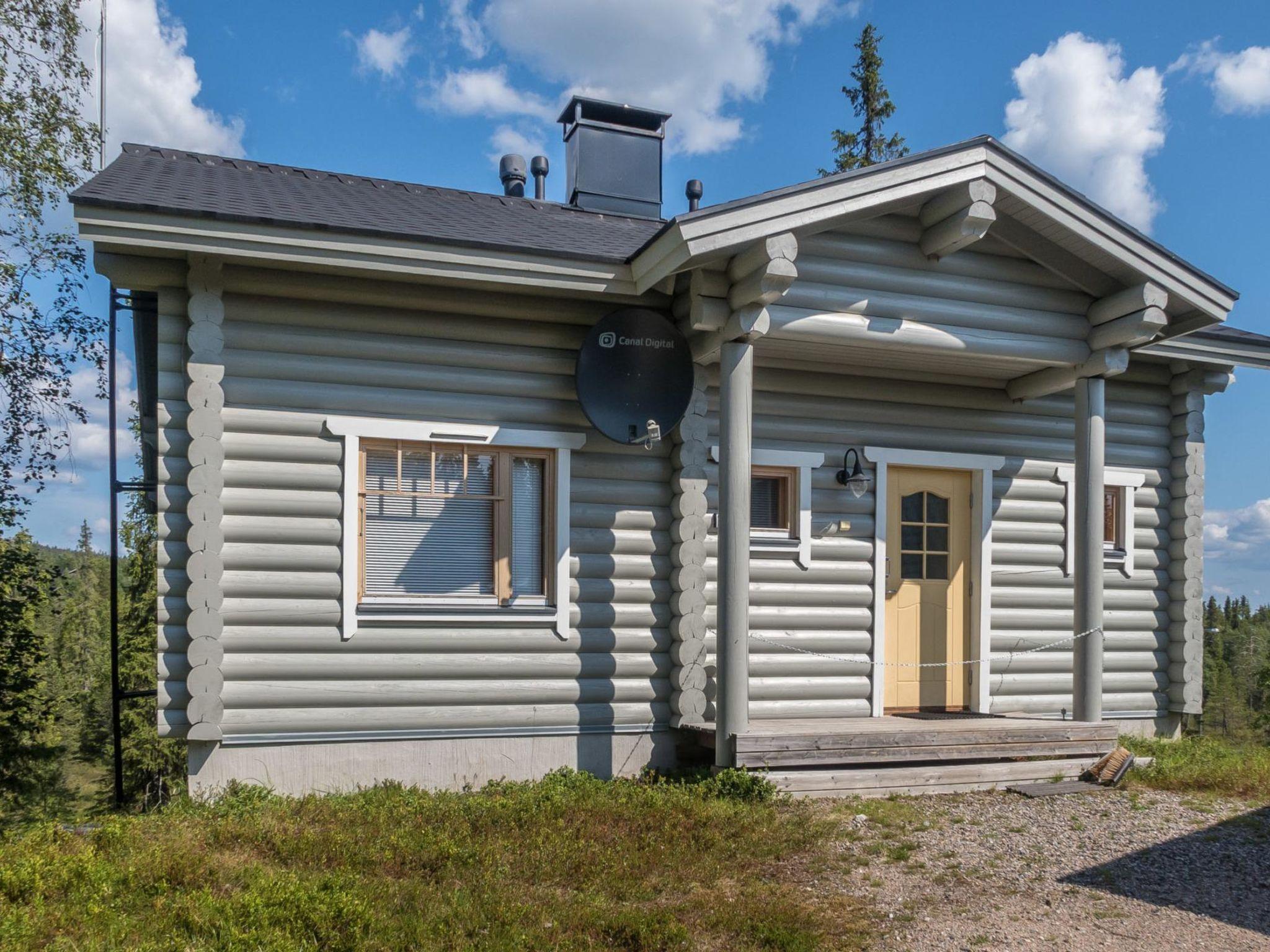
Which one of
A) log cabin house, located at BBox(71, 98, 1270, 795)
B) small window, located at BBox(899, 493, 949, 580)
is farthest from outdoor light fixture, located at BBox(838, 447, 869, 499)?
small window, located at BBox(899, 493, 949, 580)

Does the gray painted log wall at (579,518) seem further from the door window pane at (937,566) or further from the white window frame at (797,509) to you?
the door window pane at (937,566)

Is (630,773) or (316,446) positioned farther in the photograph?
(630,773)

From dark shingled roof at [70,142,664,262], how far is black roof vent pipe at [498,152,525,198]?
5.30ft

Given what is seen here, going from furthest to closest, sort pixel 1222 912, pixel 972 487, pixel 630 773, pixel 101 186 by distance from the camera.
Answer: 1. pixel 972 487
2. pixel 630 773
3. pixel 101 186
4. pixel 1222 912

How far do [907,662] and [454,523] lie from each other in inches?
170

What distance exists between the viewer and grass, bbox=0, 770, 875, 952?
165 inches

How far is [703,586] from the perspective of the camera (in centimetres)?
764

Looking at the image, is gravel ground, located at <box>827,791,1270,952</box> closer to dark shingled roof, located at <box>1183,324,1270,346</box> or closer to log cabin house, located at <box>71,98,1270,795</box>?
log cabin house, located at <box>71,98,1270,795</box>

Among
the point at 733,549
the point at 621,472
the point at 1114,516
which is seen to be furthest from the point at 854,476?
the point at 1114,516

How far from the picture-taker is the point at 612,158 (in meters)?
10.5

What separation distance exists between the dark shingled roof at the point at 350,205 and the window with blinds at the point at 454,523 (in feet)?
5.13

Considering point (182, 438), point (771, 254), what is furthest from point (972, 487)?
point (182, 438)

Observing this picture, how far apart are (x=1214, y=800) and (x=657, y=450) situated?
4871 mm

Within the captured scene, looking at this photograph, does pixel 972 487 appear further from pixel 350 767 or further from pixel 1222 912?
pixel 350 767
